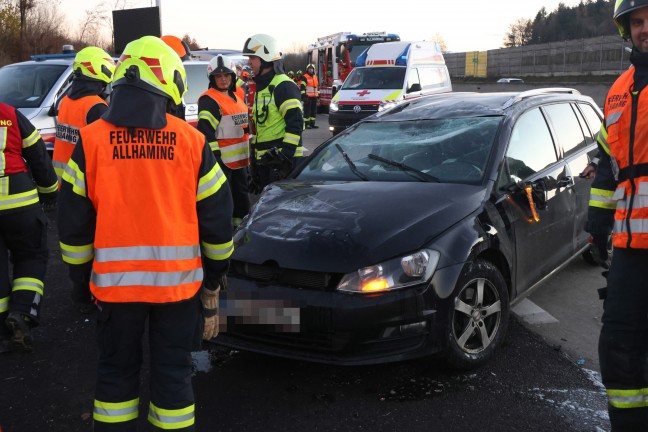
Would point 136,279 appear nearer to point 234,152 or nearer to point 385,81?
point 234,152

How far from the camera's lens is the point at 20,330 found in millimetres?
4008

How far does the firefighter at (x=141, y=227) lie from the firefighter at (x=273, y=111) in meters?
3.26

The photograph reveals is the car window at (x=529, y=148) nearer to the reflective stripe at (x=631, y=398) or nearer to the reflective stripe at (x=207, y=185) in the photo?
the reflective stripe at (x=631, y=398)

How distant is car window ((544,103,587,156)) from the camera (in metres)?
4.98

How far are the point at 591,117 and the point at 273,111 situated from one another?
285 centimetres

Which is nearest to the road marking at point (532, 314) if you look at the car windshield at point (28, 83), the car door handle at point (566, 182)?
the car door handle at point (566, 182)

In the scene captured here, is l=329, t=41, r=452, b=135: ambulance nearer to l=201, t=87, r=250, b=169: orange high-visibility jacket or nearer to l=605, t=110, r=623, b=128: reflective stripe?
l=201, t=87, r=250, b=169: orange high-visibility jacket

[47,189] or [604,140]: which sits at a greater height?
[604,140]

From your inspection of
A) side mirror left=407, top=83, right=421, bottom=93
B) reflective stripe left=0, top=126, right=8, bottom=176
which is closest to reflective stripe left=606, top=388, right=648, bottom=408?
reflective stripe left=0, top=126, right=8, bottom=176

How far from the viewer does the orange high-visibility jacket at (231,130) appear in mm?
5890

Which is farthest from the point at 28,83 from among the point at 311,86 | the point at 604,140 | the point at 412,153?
the point at 311,86

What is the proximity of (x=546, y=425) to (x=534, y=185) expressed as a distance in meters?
1.70

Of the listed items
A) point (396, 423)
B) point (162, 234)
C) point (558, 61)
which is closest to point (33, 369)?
point (162, 234)

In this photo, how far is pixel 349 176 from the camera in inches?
177
